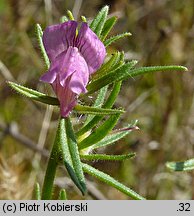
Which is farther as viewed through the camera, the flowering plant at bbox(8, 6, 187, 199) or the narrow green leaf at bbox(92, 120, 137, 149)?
the narrow green leaf at bbox(92, 120, 137, 149)

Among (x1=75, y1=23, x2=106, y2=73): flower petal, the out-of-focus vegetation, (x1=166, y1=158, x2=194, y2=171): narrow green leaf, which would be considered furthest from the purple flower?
the out-of-focus vegetation

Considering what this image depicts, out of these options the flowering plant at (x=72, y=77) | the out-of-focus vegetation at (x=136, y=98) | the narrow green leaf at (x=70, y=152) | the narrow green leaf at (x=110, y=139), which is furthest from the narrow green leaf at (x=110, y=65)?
the out-of-focus vegetation at (x=136, y=98)

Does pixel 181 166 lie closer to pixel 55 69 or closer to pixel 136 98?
pixel 55 69

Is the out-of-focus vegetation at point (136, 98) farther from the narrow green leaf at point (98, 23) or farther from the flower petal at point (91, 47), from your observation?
the flower petal at point (91, 47)

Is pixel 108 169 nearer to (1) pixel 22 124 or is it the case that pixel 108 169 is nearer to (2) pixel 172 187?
(2) pixel 172 187

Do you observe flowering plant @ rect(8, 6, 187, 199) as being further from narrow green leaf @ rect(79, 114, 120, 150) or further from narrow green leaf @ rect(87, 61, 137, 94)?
narrow green leaf @ rect(79, 114, 120, 150)
